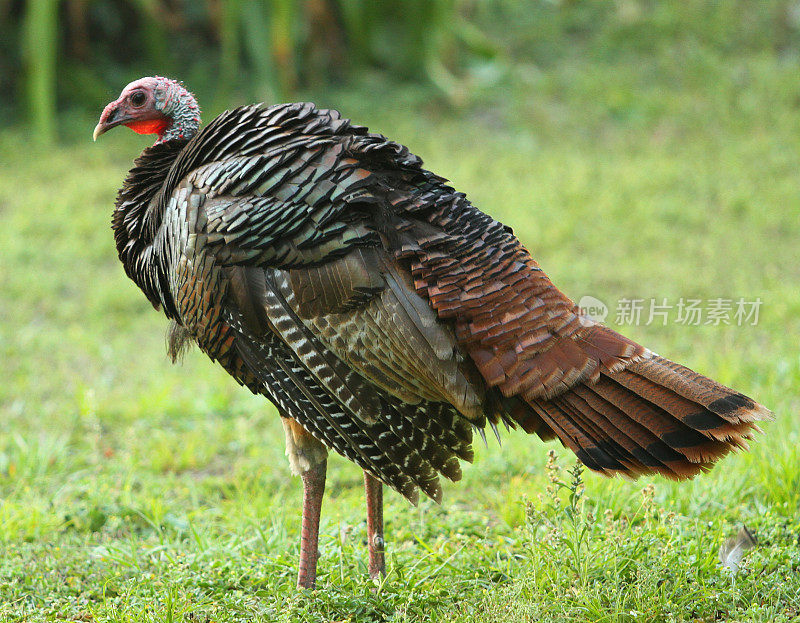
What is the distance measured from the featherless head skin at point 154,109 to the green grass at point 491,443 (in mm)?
1653

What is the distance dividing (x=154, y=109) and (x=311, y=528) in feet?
5.95

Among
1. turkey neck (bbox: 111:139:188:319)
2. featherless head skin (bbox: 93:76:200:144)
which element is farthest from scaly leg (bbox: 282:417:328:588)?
featherless head skin (bbox: 93:76:200:144)

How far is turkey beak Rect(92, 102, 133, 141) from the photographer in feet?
12.1

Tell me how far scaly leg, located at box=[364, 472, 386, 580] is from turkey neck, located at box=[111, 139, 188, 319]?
3.40 ft

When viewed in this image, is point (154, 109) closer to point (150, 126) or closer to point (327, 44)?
point (150, 126)

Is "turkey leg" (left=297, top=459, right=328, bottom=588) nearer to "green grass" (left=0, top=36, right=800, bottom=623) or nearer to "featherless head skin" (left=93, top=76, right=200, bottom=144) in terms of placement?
"green grass" (left=0, top=36, right=800, bottom=623)

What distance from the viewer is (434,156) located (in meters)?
9.07

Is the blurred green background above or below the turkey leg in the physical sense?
above

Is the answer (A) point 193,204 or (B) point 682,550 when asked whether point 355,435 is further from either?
(B) point 682,550

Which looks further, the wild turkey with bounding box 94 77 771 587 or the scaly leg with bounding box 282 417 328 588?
the scaly leg with bounding box 282 417 328 588

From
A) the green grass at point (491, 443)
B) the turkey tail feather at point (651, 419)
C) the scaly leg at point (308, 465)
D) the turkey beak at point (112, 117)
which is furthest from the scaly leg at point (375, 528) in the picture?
the turkey beak at point (112, 117)

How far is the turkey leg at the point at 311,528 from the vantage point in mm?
3398

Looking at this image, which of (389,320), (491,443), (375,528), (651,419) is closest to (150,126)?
(389,320)

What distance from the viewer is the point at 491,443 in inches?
202
